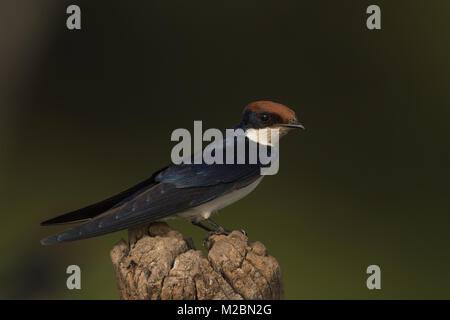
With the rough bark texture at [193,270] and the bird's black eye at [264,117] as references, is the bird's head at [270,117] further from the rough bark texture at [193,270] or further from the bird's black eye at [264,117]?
the rough bark texture at [193,270]

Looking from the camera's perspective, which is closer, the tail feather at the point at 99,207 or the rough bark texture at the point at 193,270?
the rough bark texture at the point at 193,270

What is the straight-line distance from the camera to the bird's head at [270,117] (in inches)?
93.0

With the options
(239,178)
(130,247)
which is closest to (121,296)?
(130,247)

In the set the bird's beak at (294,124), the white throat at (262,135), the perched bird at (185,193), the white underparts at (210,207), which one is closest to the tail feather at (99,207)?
the perched bird at (185,193)

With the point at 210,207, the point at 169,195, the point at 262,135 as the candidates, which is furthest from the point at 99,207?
the point at 262,135

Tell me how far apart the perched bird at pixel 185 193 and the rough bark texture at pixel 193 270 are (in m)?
0.10

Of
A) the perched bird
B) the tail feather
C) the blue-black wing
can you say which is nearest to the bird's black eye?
the perched bird

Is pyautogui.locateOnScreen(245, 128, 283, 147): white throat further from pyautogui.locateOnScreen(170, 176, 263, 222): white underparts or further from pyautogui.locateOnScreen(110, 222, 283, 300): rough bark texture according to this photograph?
pyautogui.locateOnScreen(110, 222, 283, 300): rough bark texture

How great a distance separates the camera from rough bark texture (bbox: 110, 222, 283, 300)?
1.95 metres

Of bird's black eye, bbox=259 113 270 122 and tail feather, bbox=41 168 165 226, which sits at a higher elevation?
bird's black eye, bbox=259 113 270 122

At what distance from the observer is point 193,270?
6.45ft

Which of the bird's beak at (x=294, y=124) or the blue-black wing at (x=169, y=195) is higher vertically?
the bird's beak at (x=294, y=124)

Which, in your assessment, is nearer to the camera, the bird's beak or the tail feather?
the tail feather

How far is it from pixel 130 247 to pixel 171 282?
247mm
